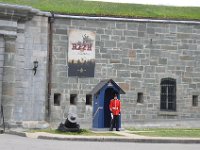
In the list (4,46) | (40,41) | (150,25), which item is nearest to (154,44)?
(150,25)

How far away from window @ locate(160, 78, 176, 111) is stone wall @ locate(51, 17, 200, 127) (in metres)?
0.25

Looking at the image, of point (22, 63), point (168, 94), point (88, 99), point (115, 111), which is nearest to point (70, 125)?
point (115, 111)

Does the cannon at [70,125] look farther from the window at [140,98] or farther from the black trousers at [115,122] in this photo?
the window at [140,98]

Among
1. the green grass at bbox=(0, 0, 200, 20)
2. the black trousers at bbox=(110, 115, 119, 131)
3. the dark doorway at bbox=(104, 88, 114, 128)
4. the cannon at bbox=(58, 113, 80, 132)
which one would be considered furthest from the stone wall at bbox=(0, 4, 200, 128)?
the cannon at bbox=(58, 113, 80, 132)

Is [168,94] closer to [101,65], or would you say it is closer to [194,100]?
[194,100]

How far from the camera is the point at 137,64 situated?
22844 mm

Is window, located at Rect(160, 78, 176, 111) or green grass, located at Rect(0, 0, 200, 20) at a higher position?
green grass, located at Rect(0, 0, 200, 20)

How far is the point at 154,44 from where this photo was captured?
23250mm

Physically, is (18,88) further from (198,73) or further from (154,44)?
(198,73)

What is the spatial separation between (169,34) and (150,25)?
1.09 m

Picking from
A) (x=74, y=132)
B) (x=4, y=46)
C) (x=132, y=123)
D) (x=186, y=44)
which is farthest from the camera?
(x=186, y=44)

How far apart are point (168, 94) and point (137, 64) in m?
Answer: 2.24

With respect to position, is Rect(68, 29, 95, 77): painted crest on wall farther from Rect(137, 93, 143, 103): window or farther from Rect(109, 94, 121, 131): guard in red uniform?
Rect(109, 94, 121, 131): guard in red uniform

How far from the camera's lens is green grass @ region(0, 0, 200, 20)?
22545mm
